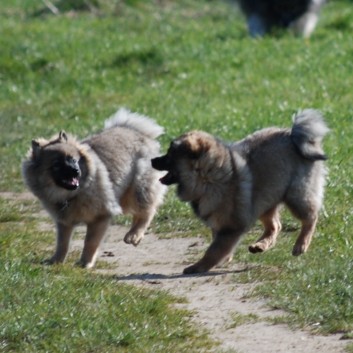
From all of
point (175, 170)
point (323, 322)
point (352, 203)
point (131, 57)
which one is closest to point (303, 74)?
point (131, 57)

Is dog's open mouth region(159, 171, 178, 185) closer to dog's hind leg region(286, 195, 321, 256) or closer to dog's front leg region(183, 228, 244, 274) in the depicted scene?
dog's front leg region(183, 228, 244, 274)

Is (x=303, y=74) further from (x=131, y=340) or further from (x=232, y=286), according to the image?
(x=131, y=340)

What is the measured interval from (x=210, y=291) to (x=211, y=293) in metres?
0.06

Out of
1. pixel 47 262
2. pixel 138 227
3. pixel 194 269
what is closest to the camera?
pixel 194 269

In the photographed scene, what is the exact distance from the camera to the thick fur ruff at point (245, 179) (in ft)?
26.4

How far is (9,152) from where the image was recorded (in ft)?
42.1

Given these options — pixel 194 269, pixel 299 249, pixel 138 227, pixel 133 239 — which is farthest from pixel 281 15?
pixel 194 269

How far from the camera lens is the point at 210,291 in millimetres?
7566

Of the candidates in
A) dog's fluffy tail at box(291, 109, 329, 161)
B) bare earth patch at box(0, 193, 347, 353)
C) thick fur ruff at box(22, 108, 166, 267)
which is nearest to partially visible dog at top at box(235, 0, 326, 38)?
bare earth patch at box(0, 193, 347, 353)

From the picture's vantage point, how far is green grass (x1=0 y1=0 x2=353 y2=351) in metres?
7.44

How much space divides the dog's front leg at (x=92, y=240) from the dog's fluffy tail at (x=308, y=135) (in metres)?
1.57

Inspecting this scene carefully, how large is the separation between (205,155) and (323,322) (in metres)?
1.96

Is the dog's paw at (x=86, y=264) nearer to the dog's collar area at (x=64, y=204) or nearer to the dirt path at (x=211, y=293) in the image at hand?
the dirt path at (x=211, y=293)

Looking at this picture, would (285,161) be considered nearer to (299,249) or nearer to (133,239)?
(299,249)
